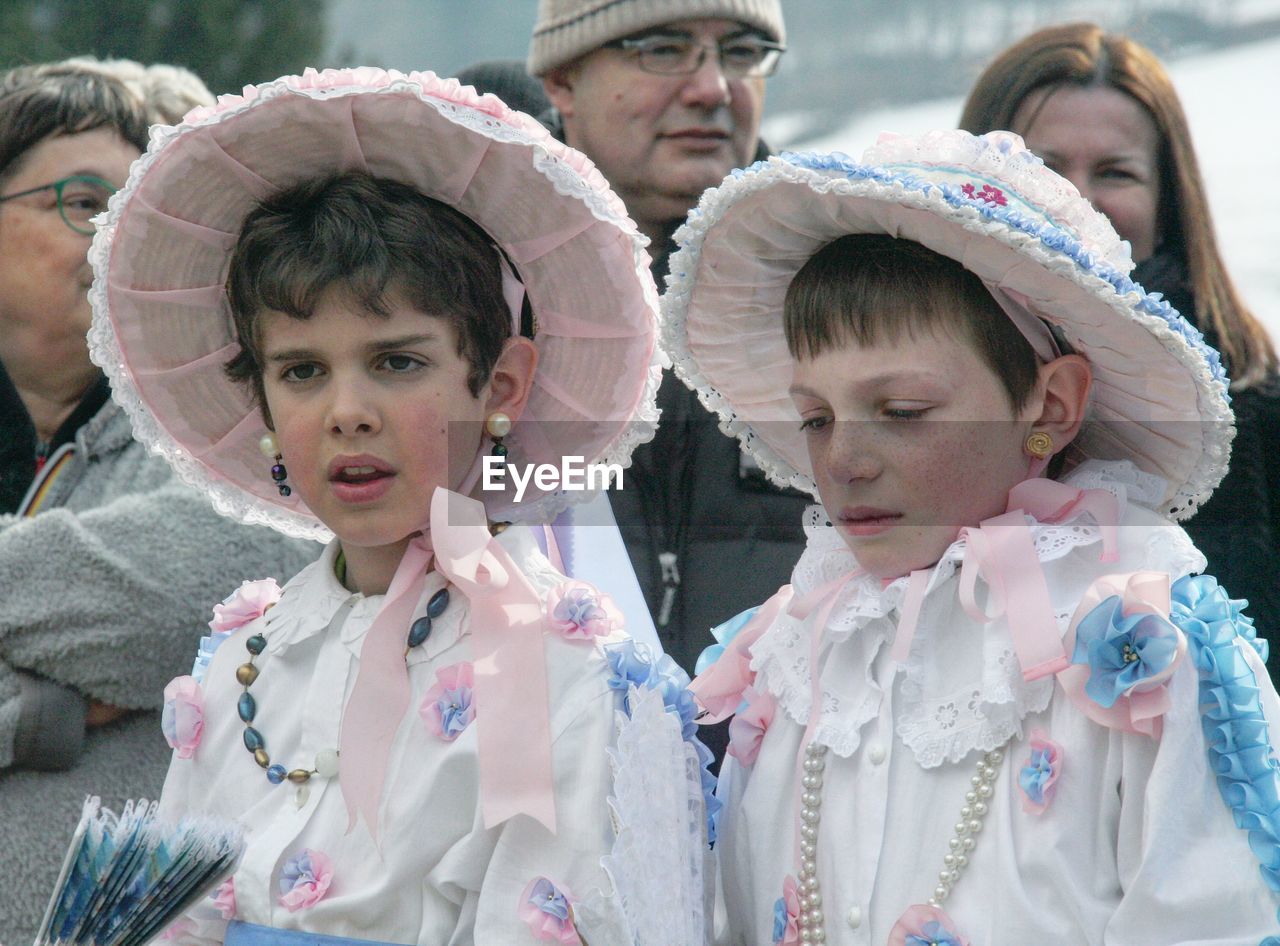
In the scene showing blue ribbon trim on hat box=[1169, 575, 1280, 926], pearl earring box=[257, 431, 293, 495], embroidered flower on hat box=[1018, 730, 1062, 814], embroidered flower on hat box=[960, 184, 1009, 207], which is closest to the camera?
blue ribbon trim on hat box=[1169, 575, 1280, 926]

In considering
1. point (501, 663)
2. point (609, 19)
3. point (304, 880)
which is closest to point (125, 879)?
point (304, 880)

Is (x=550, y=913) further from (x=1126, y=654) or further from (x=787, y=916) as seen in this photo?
(x=1126, y=654)

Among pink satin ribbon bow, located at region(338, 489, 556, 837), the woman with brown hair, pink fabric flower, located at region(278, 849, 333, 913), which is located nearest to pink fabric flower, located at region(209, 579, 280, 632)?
pink satin ribbon bow, located at region(338, 489, 556, 837)

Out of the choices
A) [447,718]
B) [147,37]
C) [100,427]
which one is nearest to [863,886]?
[447,718]

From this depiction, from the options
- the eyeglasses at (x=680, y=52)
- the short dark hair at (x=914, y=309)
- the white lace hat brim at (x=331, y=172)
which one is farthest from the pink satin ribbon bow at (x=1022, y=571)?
the eyeglasses at (x=680, y=52)

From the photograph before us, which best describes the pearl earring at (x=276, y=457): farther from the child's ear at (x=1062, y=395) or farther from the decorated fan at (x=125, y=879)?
the child's ear at (x=1062, y=395)

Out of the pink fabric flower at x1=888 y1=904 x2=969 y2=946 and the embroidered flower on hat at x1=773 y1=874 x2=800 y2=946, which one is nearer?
the pink fabric flower at x1=888 y1=904 x2=969 y2=946

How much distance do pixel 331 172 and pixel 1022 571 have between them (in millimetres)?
1138

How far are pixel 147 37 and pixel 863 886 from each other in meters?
7.94

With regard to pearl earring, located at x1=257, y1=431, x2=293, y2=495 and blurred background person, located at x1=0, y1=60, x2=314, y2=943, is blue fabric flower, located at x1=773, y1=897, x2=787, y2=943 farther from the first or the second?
blurred background person, located at x1=0, y1=60, x2=314, y2=943

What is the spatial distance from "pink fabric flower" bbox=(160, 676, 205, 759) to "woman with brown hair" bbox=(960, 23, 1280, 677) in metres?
1.85

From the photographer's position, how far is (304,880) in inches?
86.1

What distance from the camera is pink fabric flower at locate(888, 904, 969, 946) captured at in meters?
1.97

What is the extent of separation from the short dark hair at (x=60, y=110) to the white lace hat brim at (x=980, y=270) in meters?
1.49
